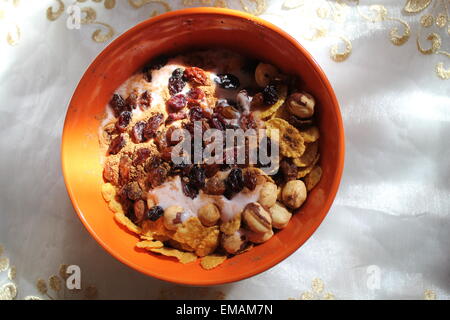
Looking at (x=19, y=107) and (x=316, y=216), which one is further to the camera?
(x=19, y=107)

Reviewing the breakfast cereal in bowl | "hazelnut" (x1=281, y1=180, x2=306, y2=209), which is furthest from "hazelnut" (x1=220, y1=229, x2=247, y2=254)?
"hazelnut" (x1=281, y1=180, x2=306, y2=209)

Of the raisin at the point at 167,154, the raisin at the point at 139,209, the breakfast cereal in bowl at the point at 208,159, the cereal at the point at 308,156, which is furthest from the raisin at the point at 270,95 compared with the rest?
the raisin at the point at 139,209

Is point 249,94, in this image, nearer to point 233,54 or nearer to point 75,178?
point 233,54

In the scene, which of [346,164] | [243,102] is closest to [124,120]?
[243,102]

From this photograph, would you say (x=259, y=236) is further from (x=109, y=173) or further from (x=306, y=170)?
(x=109, y=173)

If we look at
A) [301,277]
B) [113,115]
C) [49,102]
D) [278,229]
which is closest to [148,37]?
[113,115]

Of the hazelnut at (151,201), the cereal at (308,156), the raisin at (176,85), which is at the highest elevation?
the raisin at (176,85)

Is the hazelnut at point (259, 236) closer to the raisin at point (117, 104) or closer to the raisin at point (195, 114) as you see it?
the raisin at point (195, 114)
